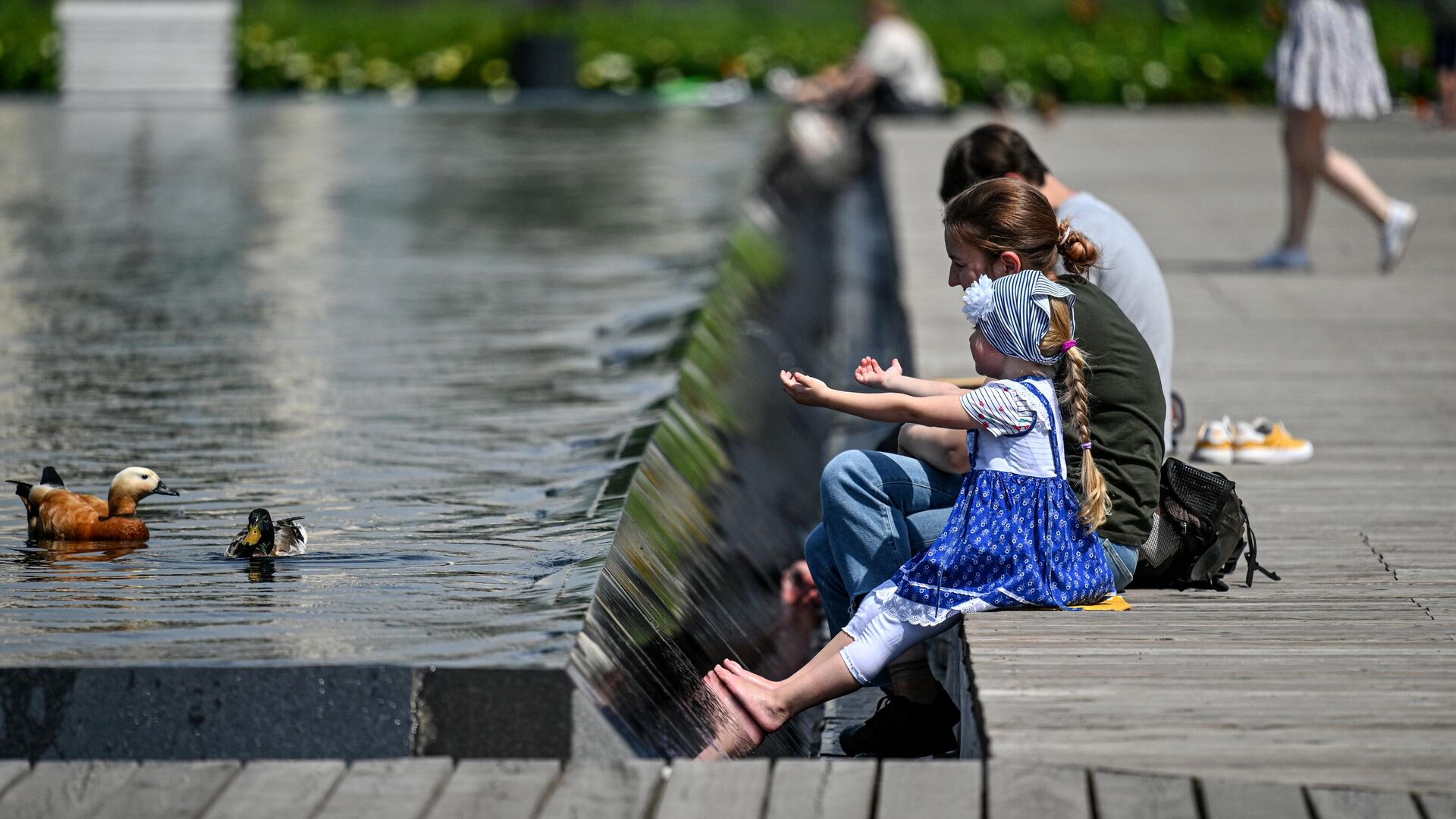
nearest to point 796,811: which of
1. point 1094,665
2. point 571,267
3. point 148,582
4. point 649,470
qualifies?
point 1094,665

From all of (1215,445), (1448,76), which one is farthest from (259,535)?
(1448,76)

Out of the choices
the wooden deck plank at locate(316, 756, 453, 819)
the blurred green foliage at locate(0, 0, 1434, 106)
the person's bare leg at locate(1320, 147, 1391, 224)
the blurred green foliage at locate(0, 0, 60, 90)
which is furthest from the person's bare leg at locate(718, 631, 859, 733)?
the blurred green foliage at locate(0, 0, 60, 90)

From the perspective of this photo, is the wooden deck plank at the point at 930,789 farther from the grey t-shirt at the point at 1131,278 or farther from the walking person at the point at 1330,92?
the walking person at the point at 1330,92

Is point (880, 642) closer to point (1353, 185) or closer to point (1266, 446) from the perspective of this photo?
point (1266, 446)

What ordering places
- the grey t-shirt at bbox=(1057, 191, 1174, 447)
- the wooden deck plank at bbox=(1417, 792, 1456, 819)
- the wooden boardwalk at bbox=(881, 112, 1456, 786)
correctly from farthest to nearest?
the grey t-shirt at bbox=(1057, 191, 1174, 447) → the wooden boardwalk at bbox=(881, 112, 1456, 786) → the wooden deck plank at bbox=(1417, 792, 1456, 819)

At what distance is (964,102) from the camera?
23031 mm

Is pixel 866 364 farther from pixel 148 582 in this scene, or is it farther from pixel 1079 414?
pixel 148 582

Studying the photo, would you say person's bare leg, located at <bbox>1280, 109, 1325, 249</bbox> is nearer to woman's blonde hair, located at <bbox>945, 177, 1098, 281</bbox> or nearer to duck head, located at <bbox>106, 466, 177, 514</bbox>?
woman's blonde hair, located at <bbox>945, 177, 1098, 281</bbox>

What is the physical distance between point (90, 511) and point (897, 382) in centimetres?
205

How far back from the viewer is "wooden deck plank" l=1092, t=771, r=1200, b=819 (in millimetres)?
3193

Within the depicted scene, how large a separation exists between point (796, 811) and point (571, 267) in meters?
6.76

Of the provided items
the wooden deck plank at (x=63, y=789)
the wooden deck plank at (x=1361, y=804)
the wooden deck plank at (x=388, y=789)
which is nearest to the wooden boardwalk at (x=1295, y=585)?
the wooden deck plank at (x=1361, y=804)

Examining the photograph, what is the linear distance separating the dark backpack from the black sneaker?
553mm

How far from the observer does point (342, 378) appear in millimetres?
6973
